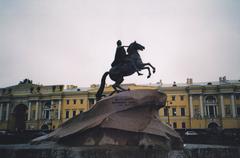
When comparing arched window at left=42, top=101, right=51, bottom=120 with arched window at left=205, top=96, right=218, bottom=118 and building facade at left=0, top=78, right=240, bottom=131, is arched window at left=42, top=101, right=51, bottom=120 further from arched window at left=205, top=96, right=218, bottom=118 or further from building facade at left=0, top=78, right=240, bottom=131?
arched window at left=205, top=96, right=218, bottom=118

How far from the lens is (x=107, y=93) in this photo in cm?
5984

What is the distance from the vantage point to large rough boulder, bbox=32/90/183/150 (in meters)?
8.46

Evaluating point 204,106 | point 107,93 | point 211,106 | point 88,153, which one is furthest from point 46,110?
point 88,153

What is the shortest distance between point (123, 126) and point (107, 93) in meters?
51.3

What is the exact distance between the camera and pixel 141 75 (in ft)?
33.5

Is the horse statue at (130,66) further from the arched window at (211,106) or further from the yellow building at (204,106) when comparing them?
the arched window at (211,106)

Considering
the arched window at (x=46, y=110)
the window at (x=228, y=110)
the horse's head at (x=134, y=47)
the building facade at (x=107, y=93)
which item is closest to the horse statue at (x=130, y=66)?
the horse's head at (x=134, y=47)

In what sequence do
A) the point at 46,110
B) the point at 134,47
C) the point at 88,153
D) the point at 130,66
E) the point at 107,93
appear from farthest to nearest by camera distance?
the point at 46,110 → the point at 107,93 → the point at 134,47 → the point at 130,66 → the point at 88,153

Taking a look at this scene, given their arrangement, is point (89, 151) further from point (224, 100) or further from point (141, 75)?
point (224, 100)

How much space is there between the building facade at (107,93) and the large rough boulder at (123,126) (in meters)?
45.5

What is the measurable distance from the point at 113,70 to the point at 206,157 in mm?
4895

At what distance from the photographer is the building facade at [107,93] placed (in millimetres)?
57469

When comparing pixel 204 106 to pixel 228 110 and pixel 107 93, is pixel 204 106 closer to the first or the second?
pixel 228 110

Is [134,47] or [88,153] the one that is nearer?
[88,153]
